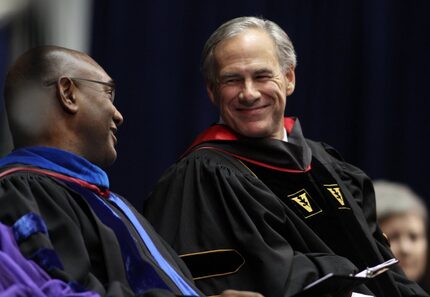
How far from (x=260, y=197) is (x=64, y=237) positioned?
113 cm

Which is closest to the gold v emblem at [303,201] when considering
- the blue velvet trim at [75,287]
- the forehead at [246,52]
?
the forehead at [246,52]

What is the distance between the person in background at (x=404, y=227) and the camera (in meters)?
5.09

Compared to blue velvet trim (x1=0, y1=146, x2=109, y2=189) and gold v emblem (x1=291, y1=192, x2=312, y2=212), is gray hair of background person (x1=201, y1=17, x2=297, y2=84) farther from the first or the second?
blue velvet trim (x1=0, y1=146, x2=109, y2=189)

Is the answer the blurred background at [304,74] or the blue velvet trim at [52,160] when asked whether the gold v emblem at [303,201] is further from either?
the blurred background at [304,74]

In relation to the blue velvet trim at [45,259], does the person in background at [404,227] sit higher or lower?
lower

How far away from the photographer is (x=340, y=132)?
596cm

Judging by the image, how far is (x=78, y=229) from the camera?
3.25 meters

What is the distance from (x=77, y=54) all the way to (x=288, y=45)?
46.7 inches

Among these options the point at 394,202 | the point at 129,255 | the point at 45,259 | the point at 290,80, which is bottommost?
the point at 394,202

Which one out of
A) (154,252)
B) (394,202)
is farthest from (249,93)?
(394,202)

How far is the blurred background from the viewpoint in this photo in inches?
211

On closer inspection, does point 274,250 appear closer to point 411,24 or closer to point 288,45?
point 288,45

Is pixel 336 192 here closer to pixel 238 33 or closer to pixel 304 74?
pixel 238 33

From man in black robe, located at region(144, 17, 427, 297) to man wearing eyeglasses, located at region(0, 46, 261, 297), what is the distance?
0.31m
